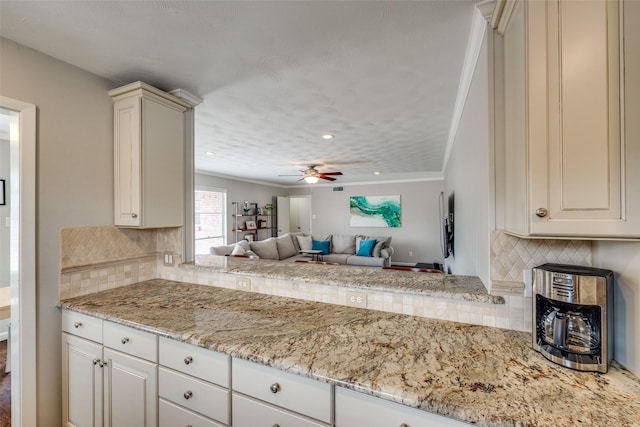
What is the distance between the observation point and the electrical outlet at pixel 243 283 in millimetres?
2057

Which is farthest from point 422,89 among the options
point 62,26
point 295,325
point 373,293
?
point 62,26

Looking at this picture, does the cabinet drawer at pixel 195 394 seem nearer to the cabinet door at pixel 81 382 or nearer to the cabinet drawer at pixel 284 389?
the cabinet drawer at pixel 284 389

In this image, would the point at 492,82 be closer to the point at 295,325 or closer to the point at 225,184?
the point at 295,325

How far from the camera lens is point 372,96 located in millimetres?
2396

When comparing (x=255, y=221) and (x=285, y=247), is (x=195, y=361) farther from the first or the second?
(x=255, y=221)

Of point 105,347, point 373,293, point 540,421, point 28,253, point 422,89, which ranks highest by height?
point 422,89

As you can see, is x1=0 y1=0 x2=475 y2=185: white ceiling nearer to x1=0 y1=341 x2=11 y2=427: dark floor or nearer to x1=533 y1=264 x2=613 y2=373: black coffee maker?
x1=533 y1=264 x2=613 y2=373: black coffee maker

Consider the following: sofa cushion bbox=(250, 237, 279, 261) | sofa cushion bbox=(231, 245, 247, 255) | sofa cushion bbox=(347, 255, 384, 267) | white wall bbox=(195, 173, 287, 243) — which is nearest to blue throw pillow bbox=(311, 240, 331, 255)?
sofa cushion bbox=(347, 255, 384, 267)

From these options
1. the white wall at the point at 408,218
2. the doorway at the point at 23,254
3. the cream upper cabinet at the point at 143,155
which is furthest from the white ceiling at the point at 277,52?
the white wall at the point at 408,218

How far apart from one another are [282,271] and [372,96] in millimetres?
1586

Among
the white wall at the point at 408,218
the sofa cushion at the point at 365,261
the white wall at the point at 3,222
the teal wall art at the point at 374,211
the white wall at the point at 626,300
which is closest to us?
the white wall at the point at 626,300

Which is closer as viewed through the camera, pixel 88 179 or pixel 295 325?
pixel 295 325

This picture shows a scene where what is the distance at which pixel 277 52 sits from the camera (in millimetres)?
1754

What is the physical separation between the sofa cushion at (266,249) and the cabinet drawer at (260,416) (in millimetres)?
4869
